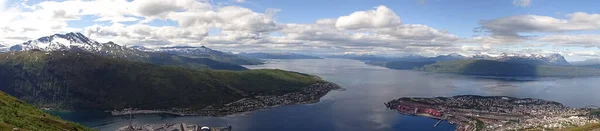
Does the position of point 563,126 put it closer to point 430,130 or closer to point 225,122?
point 430,130

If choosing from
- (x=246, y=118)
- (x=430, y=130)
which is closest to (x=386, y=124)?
(x=430, y=130)

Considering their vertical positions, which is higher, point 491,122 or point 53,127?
point 53,127

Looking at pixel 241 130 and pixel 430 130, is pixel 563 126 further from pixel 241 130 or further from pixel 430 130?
pixel 241 130

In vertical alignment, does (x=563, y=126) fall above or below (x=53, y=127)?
below

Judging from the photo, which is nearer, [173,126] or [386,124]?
[173,126]

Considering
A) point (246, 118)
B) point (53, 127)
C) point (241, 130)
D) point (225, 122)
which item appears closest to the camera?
point (53, 127)

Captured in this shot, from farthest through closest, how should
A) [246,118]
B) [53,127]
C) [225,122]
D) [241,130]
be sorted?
[246,118], [225,122], [241,130], [53,127]

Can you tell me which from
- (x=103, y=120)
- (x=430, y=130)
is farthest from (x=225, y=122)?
(x=430, y=130)

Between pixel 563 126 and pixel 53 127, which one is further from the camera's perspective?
pixel 563 126

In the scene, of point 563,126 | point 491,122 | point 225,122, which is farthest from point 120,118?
point 563,126
